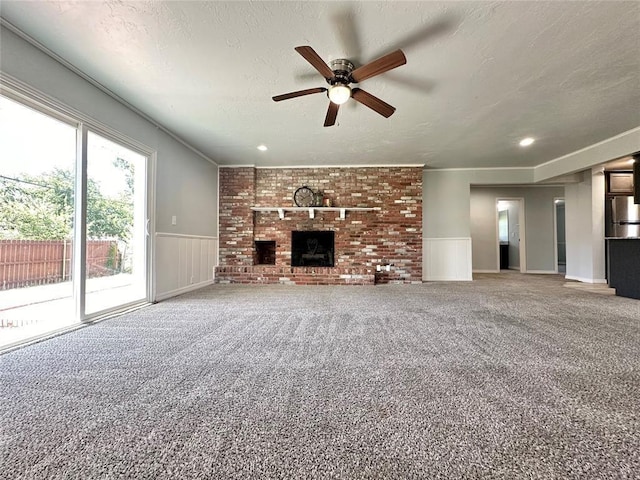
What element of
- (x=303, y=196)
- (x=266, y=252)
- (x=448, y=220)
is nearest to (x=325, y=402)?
(x=303, y=196)

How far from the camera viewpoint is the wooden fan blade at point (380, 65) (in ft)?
6.05

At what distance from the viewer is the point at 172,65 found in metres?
2.21

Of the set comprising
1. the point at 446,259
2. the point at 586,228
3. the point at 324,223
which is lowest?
the point at 446,259

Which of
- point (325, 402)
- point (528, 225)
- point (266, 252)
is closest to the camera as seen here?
point (325, 402)

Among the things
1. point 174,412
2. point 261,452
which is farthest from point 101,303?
point 261,452

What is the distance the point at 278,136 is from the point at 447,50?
2.32 meters

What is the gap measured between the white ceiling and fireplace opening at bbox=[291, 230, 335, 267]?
2149mm

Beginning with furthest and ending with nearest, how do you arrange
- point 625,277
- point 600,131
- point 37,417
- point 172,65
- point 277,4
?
1. point 625,277
2. point 600,131
3. point 172,65
4. point 277,4
5. point 37,417

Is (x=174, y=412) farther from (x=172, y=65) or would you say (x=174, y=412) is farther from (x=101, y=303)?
(x=172, y=65)

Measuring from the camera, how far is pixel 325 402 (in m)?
1.21

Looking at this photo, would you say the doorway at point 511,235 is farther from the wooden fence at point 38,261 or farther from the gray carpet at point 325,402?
the wooden fence at point 38,261

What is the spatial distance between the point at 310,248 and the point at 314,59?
3775mm

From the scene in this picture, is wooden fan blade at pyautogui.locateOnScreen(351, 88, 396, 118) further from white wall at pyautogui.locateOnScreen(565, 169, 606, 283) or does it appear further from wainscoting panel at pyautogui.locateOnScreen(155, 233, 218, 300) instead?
white wall at pyautogui.locateOnScreen(565, 169, 606, 283)

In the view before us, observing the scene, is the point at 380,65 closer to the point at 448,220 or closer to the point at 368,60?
the point at 368,60
